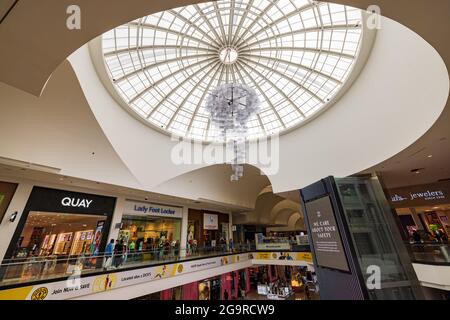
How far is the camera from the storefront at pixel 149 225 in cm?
1902

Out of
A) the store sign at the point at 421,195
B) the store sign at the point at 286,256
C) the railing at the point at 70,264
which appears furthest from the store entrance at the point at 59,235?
the store sign at the point at 421,195

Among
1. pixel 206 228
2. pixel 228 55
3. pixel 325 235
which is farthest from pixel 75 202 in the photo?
pixel 325 235

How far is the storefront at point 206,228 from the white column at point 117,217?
882cm

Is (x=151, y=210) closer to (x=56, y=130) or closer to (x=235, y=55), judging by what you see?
(x=56, y=130)

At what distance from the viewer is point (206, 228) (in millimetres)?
27219

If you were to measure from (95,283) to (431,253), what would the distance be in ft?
61.4

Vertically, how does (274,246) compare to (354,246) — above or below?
above

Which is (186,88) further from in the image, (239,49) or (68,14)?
(68,14)

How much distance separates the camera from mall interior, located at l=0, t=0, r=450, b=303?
291 inches

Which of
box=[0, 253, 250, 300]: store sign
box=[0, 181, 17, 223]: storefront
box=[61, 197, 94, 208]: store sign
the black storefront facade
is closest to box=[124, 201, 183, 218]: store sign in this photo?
box=[61, 197, 94, 208]: store sign

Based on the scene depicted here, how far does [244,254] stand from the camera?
24.9 metres

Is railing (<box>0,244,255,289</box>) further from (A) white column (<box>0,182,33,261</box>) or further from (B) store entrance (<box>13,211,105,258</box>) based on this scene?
(B) store entrance (<box>13,211,105,258</box>)

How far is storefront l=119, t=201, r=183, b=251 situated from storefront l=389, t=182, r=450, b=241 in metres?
20.6

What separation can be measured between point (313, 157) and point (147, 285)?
16.4m
